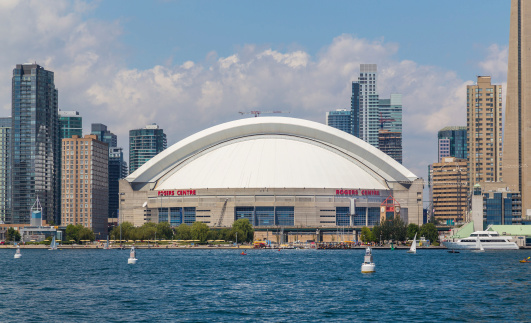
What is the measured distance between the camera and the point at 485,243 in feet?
631

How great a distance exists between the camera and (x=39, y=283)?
310 feet

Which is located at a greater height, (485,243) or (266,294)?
(266,294)

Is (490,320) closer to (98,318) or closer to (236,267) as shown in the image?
(98,318)

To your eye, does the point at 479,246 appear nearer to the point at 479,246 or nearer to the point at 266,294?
the point at 479,246

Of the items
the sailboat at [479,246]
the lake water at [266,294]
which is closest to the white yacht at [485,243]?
the sailboat at [479,246]

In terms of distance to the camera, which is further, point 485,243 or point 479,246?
point 485,243

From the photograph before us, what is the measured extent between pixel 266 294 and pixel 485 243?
12011cm

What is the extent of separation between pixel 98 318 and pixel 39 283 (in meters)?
32.2

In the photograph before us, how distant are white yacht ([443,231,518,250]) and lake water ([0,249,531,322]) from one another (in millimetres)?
70223

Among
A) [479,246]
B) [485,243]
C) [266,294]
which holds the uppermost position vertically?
[266,294]

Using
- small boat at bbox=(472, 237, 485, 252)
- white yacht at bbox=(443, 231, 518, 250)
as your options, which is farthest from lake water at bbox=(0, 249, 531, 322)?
white yacht at bbox=(443, 231, 518, 250)

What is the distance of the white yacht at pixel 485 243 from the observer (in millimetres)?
190375

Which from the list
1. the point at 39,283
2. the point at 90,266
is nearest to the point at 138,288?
the point at 39,283

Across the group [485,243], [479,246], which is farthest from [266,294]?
[485,243]
